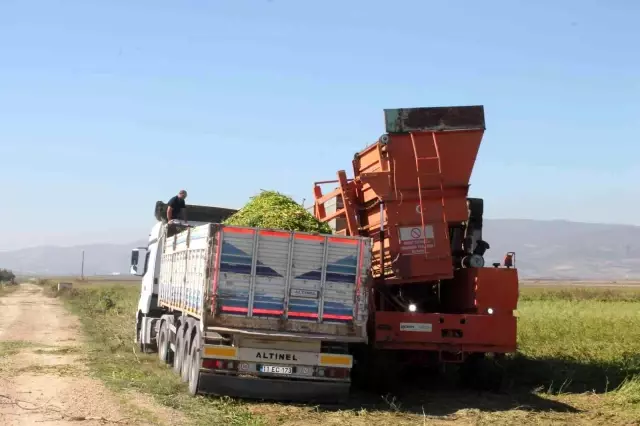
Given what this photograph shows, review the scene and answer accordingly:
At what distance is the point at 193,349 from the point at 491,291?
4.97 m

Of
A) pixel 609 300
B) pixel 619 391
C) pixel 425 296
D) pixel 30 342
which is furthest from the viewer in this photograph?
pixel 609 300

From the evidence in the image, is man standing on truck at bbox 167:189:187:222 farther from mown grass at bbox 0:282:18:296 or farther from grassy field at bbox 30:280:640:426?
mown grass at bbox 0:282:18:296

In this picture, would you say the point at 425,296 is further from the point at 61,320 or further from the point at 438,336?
the point at 61,320

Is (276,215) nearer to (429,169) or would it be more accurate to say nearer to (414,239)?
(414,239)

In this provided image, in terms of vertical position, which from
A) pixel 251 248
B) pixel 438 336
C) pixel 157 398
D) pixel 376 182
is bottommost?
pixel 157 398

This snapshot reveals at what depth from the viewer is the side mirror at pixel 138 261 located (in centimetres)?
2100

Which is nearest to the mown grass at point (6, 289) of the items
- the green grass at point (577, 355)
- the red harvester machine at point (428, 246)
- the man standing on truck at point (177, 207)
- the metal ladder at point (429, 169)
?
the man standing on truck at point (177, 207)

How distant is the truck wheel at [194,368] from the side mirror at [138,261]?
8.55 m

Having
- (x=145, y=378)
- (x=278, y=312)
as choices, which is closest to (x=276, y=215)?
(x=278, y=312)

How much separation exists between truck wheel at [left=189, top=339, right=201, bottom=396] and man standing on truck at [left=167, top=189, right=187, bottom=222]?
5.96m

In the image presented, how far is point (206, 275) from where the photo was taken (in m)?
11.6

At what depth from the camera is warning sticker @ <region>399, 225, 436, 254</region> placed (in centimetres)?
1395

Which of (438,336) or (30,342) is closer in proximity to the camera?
(438,336)

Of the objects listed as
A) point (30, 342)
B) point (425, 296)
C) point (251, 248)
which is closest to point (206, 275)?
A: point (251, 248)
